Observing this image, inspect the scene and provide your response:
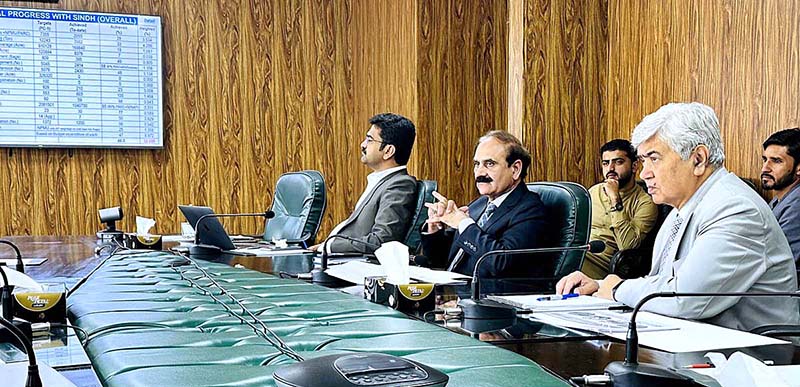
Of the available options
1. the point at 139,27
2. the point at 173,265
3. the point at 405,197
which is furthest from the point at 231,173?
the point at 173,265

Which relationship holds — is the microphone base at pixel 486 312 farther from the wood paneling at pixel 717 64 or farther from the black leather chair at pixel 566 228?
the wood paneling at pixel 717 64

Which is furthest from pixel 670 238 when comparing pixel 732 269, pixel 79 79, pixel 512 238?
pixel 79 79

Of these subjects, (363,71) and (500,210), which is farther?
(363,71)

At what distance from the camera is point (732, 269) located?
1922 mm

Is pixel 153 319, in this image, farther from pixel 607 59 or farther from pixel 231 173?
pixel 231 173

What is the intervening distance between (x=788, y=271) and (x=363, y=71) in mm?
4453

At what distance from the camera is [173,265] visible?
237 cm

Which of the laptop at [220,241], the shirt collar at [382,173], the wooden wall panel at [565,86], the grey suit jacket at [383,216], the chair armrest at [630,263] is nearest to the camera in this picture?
the laptop at [220,241]

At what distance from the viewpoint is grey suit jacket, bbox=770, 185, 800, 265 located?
3.42m

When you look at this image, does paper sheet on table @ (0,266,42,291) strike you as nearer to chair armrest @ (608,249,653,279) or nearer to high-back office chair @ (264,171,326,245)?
high-back office chair @ (264,171,326,245)

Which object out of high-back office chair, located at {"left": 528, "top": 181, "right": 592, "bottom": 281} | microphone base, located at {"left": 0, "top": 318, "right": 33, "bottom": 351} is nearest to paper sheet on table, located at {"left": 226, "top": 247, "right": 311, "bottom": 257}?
high-back office chair, located at {"left": 528, "top": 181, "right": 592, "bottom": 281}

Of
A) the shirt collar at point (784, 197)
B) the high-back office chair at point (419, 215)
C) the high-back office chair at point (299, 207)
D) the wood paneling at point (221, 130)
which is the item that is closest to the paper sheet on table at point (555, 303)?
the high-back office chair at point (419, 215)

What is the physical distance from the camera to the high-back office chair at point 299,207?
4.12 m

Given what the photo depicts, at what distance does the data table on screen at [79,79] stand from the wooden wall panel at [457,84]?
1.87 metres
